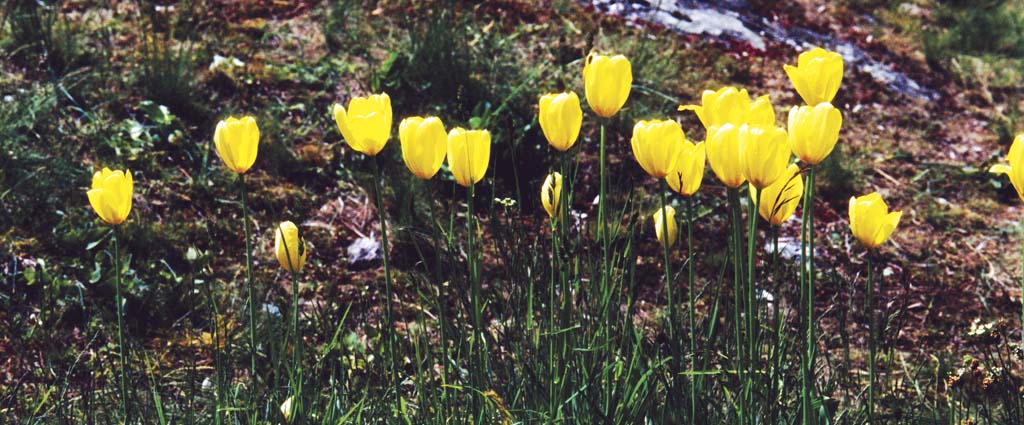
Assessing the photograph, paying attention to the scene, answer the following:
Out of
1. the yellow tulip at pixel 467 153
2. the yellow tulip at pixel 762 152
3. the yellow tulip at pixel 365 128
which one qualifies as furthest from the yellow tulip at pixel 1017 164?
the yellow tulip at pixel 365 128

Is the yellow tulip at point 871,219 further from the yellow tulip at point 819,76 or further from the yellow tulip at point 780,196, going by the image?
the yellow tulip at point 819,76

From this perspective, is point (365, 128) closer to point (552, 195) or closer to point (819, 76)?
point (552, 195)

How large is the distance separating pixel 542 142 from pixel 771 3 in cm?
320

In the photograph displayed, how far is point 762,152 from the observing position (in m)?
1.55

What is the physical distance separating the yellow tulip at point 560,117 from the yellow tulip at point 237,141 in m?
0.59

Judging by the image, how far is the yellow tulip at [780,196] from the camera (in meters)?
1.83

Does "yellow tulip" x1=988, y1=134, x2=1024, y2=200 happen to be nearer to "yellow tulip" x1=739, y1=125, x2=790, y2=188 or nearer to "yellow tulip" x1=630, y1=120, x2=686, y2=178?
"yellow tulip" x1=739, y1=125, x2=790, y2=188

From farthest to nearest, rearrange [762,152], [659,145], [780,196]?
[780,196] < [659,145] < [762,152]

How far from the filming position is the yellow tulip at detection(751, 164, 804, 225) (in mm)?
1827

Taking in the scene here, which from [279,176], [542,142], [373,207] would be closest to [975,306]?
[542,142]

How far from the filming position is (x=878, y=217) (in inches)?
70.7

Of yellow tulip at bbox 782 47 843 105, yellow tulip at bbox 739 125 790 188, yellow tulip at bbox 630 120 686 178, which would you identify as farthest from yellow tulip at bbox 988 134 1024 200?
yellow tulip at bbox 630 120 686 178

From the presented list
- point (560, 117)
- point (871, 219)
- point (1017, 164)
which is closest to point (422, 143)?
point (560, 117)

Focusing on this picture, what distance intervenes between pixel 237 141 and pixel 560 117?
661 millimetres
